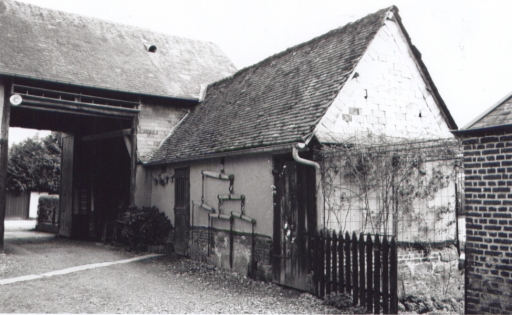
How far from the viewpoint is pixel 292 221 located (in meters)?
9.29

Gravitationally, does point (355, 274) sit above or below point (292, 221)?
below

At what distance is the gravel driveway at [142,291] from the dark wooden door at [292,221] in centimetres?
37

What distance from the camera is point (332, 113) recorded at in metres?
9.67

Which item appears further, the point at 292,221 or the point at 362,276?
the point at 292,221

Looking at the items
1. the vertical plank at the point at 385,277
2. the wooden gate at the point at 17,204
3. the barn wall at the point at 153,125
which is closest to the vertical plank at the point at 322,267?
the vertical plank at the point at 385,277

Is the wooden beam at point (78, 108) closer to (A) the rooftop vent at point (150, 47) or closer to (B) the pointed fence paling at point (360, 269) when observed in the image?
(A) the rooftop vent at point (150, 47)

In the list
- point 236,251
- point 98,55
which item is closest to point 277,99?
point 236,251

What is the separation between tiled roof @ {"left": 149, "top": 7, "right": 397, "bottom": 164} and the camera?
9.84 meters

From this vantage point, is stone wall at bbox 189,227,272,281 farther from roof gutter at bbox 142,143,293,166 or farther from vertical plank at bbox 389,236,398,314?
vertical plank at bbox 389,236,398,314

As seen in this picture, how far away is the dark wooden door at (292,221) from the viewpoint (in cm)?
A: 893

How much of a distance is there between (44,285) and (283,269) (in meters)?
4.86

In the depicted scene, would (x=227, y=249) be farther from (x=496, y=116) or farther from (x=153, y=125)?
(x=496, y=116)

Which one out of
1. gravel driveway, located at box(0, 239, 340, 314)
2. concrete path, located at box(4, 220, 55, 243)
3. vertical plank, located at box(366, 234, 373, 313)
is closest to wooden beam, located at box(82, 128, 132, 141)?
concrete path, located at box(4, 220, 55, 243)

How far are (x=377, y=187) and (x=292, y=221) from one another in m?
1.77
